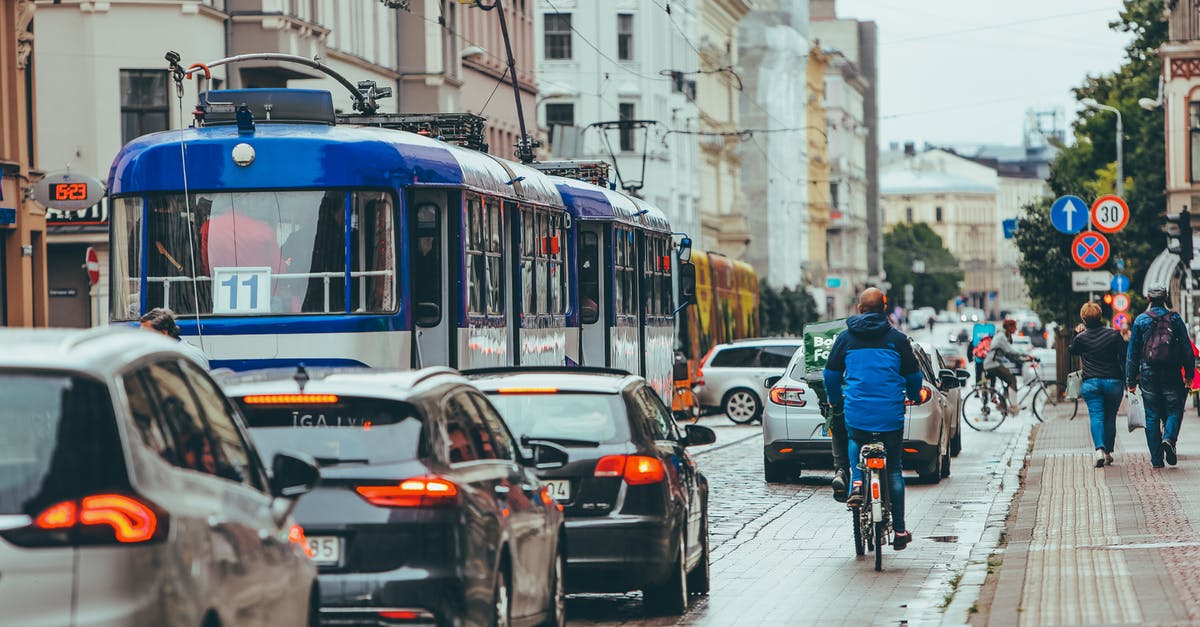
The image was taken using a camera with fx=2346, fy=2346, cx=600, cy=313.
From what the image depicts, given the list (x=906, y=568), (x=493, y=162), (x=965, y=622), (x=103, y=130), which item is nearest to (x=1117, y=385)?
(x=493, y=162)

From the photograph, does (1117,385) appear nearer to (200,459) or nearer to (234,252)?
(234,252)

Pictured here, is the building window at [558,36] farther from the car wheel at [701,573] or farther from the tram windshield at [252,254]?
the car wheel at [701,573]

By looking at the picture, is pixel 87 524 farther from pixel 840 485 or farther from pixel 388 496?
pixel 840 485

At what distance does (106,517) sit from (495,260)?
14.9m

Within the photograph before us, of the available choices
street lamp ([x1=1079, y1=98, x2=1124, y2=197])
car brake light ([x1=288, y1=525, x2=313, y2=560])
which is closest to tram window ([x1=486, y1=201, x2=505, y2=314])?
car brake light ([x1=288, y1=525, x2=313, y2=560])

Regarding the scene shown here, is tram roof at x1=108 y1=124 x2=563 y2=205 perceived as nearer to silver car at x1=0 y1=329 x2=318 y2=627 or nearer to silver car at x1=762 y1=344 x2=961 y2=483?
silver car at x1=762 y1=344 x2=961 y2=483

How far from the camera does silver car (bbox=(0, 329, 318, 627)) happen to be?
19.3 feet

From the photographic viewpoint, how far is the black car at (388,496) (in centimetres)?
902

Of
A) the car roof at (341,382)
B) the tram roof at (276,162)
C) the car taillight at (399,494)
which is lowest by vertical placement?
the car taillight at (399,494)

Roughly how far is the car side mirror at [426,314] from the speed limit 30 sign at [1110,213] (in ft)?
63.1

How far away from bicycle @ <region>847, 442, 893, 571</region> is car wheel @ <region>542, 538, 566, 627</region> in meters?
4.05

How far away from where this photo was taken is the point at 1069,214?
3475cm

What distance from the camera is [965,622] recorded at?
1182 cm

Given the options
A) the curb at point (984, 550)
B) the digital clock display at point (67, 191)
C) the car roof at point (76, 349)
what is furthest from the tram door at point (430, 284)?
the digital clock display at point (67, 191)
